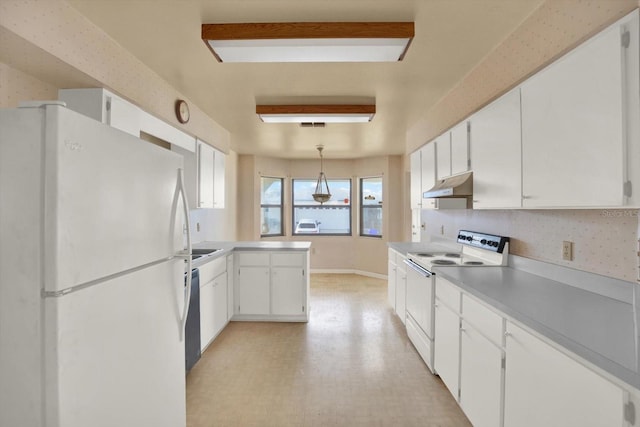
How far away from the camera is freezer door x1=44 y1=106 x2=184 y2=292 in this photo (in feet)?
3.04

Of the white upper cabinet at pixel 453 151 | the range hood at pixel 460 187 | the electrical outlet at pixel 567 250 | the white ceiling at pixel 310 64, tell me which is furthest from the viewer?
the white upper cabinet at pixel 453 151

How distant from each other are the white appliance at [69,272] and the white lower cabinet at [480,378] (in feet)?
5.52

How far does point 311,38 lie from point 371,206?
501cm

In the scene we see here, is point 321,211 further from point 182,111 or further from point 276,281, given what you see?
point 182,111

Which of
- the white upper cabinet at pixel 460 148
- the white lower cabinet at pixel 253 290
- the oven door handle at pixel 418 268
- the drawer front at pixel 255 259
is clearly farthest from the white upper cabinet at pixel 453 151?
→ the white lower cabinet at pixel 253 290

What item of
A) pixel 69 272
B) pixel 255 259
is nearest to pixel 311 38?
pixel 69 272

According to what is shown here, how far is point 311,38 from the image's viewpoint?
1.86m

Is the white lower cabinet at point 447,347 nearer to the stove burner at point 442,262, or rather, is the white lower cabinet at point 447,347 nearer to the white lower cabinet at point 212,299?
the stove burner at point 442,262

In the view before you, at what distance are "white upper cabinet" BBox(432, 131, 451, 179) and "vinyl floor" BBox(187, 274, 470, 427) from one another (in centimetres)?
178

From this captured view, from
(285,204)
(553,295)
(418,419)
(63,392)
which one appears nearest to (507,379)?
(553,295)

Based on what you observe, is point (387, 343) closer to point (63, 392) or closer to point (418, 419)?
point (418, 419)

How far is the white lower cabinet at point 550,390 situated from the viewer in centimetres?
99

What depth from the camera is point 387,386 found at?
241cm

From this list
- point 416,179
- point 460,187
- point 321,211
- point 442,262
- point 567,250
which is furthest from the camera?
point 321,211
